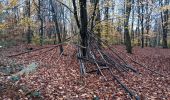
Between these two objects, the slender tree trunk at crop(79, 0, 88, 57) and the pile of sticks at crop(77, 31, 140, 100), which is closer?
the pile of sticks at crop(77, 31, 140, 100)

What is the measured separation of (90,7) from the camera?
19.3 metres

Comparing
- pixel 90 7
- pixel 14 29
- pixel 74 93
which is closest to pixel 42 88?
pixel 74 93

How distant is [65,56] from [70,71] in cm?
368

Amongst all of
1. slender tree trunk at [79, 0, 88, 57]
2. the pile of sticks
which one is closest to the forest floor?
the pile of sticks

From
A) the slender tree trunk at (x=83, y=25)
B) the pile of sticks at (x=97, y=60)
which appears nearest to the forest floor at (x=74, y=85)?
the pile of sticks at (x=97, y=60)

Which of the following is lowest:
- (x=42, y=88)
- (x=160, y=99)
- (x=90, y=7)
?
(x=160, y=99)

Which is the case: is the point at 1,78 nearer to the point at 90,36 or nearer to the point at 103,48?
the point at 90,36

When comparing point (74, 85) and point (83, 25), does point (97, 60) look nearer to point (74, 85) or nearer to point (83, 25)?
point (83, 25)

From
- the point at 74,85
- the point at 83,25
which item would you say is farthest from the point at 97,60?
the point at 74,85

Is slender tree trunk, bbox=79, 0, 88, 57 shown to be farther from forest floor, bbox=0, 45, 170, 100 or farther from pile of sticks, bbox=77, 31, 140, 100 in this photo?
forest floor, bbox=0, 45, 170, 100

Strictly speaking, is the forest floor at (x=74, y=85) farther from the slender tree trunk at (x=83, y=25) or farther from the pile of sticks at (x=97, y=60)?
the slender tree trunk at (x=83, y=25)

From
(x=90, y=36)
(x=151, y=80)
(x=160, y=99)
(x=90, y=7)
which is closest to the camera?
(x=160, y=99)

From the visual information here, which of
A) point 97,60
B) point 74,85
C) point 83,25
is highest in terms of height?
point 83,25

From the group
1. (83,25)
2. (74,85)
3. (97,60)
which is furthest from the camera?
(83,25)
